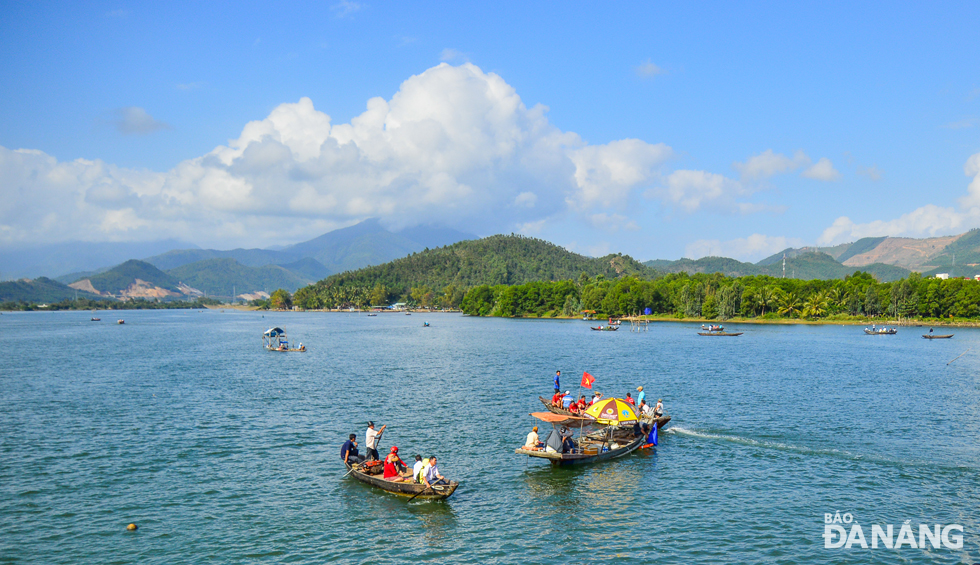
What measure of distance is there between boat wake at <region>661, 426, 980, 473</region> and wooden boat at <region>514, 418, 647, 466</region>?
→ 6.19 m

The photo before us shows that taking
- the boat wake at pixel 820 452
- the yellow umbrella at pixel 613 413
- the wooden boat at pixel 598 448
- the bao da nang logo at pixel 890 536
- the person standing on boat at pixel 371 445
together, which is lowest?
the bao da nang logo at pixel 890 536

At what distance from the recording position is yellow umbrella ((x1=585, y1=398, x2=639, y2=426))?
36.6 meters

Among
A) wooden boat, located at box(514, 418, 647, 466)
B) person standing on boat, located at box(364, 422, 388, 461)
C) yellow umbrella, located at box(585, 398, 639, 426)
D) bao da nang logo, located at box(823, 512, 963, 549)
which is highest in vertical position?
yellow umbrella, located at box(585, 398, 639, 426)

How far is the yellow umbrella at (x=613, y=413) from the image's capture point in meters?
36.6

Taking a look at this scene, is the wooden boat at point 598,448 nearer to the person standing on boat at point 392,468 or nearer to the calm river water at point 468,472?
the calm river water at point 468,472

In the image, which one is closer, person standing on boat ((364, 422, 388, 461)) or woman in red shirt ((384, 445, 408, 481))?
woman in red shirt ((384, 445, 408, 481))

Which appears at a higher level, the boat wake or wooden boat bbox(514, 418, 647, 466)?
wooden boat bbox(514, 418, 647, 466)

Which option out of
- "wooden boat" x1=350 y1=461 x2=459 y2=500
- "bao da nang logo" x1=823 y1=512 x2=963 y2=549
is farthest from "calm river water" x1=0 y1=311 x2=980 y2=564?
"wooden boat" x1=350 y1=461 x2=459 y2=500

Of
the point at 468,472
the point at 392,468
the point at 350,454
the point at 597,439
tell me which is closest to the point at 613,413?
the point at 597,439

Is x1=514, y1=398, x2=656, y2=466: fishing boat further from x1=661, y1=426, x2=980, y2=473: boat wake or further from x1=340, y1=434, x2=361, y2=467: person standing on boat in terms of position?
x1=340, y1=434, x2=361, y2=467: person standing on boat

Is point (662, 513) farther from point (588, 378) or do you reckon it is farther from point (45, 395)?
point (45, 395)

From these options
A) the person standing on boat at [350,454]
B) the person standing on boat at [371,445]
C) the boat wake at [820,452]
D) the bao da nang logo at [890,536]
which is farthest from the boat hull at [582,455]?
the bao da nang logo at [890,536]

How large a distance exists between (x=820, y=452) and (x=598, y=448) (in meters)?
15.1

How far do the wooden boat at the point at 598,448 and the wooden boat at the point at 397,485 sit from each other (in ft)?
21.5
